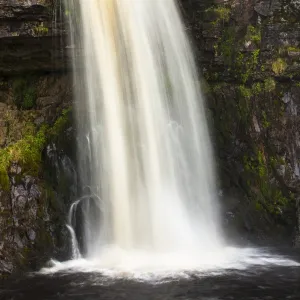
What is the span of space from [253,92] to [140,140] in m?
4.64

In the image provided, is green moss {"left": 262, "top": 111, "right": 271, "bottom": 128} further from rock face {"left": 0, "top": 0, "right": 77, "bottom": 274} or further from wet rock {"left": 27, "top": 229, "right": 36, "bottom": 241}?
wet rock {"left": 27, "top": 229, "right": 36, "bottom": 241}

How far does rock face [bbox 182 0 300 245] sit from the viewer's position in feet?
50.4

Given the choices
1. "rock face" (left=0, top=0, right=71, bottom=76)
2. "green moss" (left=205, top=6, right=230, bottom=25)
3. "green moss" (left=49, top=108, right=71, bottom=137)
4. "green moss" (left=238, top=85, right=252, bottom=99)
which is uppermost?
"green moss" (left=205, top=6, right=230, bottom=25)

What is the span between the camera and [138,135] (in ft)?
45.8

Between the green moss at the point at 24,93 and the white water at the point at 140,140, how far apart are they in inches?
76.3

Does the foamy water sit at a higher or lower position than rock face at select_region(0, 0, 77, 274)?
lower

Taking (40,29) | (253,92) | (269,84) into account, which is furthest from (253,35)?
(40,29)

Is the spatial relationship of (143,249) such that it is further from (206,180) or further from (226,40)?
(226,40)

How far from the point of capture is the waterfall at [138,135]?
43.5 ft

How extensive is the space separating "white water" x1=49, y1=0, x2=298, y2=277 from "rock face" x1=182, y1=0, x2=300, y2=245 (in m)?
0.69

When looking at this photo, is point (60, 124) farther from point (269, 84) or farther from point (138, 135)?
point (269, 84)

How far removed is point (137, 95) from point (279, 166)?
5226 millimetres

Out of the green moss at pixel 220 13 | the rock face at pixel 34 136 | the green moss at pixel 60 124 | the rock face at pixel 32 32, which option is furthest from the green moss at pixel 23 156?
the green moss at pixel 220 13

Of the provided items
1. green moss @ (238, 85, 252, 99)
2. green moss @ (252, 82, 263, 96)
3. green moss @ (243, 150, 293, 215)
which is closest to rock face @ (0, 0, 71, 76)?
green moss @ (238, 85, 252, 99)
